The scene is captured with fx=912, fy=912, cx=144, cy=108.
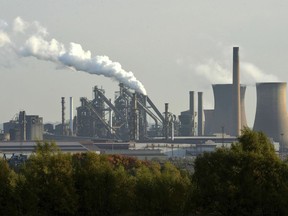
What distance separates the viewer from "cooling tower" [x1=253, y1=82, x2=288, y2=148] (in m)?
179

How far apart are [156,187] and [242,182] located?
4966 mm

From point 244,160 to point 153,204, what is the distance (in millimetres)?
5659

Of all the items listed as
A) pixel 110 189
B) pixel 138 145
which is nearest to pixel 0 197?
pixel 110 189

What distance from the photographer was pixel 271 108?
178 meters

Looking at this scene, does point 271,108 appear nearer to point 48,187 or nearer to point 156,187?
point 156,187

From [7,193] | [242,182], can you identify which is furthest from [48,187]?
[242,182]

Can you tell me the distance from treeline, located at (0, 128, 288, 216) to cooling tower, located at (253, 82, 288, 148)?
127 metres

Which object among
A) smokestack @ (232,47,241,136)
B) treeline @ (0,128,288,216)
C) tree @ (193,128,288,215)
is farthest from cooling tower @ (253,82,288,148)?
tree @ (193,128,288,215)

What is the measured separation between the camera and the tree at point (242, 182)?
161 ft

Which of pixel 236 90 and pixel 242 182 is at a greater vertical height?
pixel 236 90

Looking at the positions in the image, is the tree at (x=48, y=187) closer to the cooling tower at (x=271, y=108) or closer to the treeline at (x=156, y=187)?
the treeline at (x=156, y=187)

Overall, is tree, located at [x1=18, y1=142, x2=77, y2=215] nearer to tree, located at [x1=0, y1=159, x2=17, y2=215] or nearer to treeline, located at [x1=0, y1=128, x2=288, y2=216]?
treeline, located at [x1=0, y1=128, x2=288, y2=216]

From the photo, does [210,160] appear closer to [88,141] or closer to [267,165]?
[267,165]

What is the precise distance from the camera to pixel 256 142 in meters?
52.1
